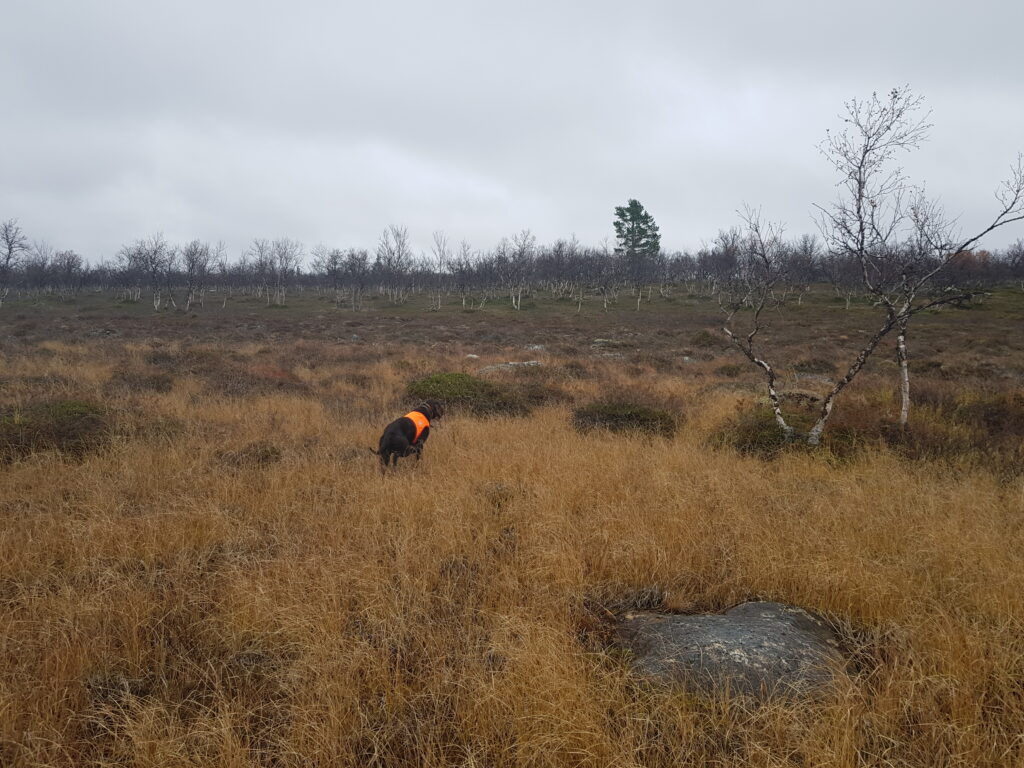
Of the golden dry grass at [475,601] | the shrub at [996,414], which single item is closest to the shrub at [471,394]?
the golden dry grass at [475,601]

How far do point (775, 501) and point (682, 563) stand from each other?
1.73m

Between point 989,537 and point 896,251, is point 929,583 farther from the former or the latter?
point 896,251

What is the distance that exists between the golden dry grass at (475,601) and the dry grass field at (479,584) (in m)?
0.02

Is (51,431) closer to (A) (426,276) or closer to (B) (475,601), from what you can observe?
(B) (475,601)

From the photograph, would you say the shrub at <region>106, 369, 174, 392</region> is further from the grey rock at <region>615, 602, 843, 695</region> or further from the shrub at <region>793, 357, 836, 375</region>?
the shrub at <region>793, 357, 836, 375</region>

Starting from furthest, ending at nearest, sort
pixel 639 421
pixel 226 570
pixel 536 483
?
pixel 639 421, pixel 536 483, pixel 226 570

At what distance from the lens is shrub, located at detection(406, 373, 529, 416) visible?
9.06 meters

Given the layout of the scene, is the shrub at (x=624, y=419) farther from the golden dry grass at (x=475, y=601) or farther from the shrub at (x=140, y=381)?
the shrub at (x=140, y=381)

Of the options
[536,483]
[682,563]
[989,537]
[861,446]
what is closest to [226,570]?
→ [536,483]

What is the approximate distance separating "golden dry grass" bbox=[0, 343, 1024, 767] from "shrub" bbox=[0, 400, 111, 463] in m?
0.36

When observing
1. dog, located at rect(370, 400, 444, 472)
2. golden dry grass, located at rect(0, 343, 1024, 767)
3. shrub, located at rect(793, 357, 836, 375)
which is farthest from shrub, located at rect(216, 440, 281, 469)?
shrub, located at rect(793, 357, 836, 375)

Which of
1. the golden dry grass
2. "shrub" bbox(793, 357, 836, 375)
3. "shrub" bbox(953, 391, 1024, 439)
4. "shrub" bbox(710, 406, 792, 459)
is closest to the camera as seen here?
the golden dry grass

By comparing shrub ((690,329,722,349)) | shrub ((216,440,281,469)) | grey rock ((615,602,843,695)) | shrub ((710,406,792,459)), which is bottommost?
grey rock ((615,602,843,695))

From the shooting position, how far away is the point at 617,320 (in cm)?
3641
